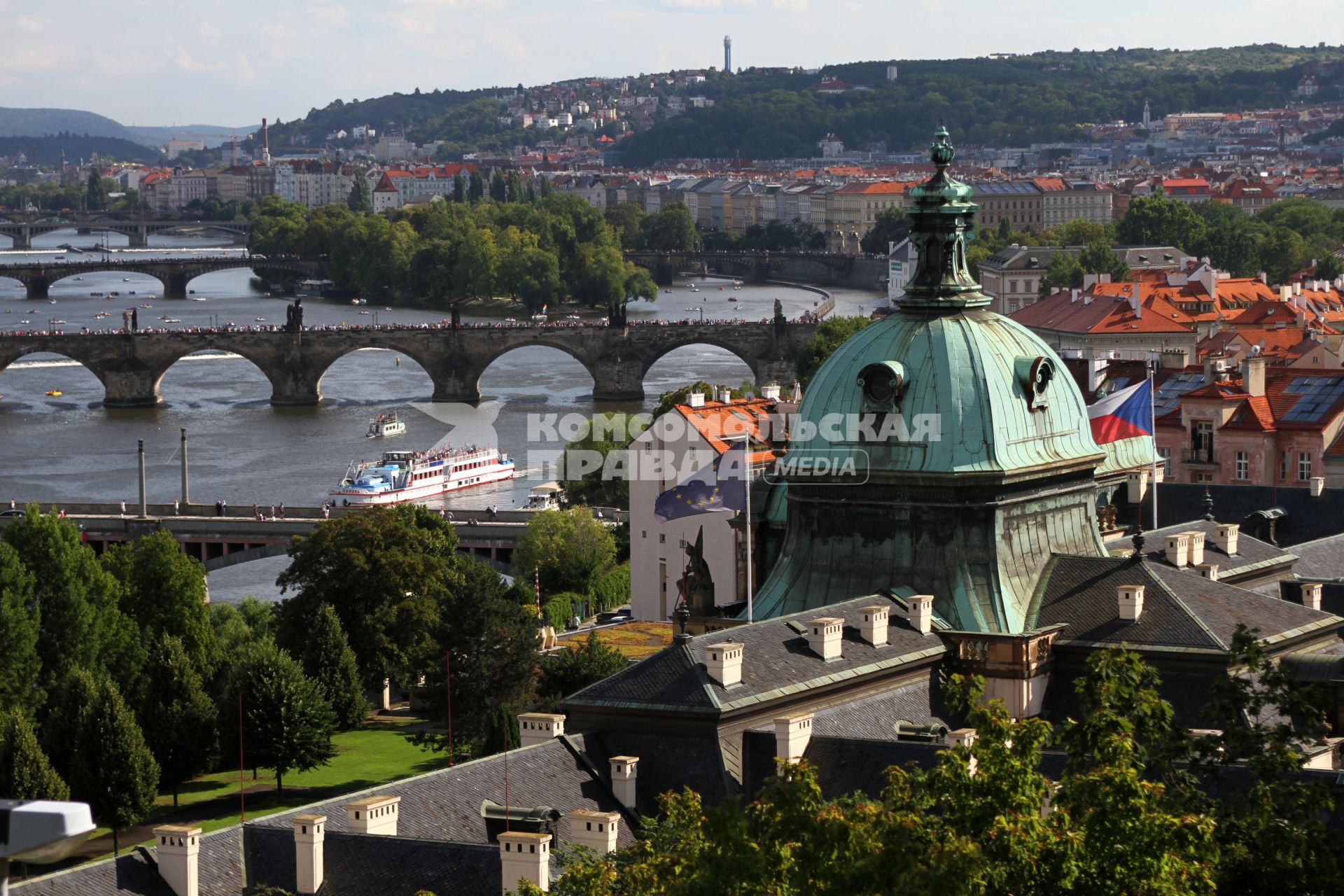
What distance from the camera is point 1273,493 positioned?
40656 millimetres

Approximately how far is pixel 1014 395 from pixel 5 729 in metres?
16.0

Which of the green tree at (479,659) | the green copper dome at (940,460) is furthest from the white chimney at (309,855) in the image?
the green tree at (479,659)

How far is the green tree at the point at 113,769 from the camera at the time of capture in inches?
1494

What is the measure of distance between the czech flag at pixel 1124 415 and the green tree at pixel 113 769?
1387 cm

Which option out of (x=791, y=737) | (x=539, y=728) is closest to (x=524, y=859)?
(x=791, y=737)

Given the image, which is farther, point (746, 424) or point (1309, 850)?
point (746, 424)

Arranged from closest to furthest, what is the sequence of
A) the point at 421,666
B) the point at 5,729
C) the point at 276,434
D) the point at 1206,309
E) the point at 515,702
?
the point at 5,729 → the point at 515,702 → the point at 421,666 → the point at 1206,309 → the point at 276,434

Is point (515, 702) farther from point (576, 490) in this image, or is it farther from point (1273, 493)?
point (576, 490)

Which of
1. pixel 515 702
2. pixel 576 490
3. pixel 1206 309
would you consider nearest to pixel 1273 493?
pixel 515 702

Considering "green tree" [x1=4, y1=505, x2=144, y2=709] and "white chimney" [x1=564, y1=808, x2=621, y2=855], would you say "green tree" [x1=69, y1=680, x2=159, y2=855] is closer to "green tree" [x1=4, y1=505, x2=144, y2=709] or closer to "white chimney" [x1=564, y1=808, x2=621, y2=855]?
"green tree" [x1=4, y1=505, x2=144, y2=709]

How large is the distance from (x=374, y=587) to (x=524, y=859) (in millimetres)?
27874

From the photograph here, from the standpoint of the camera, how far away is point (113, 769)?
125ft

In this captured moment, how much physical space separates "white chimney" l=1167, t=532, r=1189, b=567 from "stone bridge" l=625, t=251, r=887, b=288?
478 ft

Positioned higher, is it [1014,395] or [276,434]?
[1014,395]
